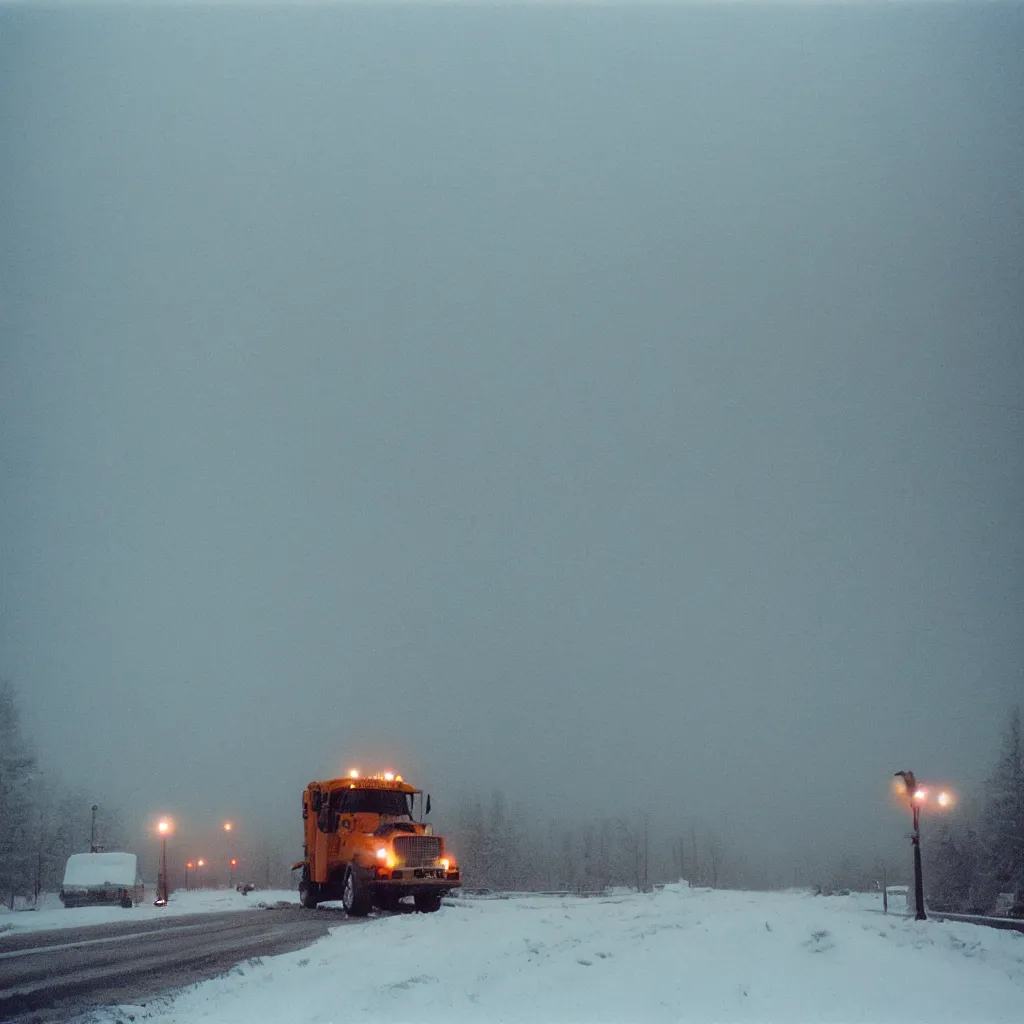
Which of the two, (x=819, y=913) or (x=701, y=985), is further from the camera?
(x=819, y=913)

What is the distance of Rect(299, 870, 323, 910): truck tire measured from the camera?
3020cm

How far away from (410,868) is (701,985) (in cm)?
1510

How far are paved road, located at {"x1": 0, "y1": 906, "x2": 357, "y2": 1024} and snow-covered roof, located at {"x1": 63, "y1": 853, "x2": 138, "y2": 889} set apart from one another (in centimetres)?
1305

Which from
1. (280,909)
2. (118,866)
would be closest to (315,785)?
(280,909)

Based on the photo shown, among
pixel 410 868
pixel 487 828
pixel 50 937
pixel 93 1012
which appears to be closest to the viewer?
pixel 93 1012

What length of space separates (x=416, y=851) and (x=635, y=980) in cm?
1481

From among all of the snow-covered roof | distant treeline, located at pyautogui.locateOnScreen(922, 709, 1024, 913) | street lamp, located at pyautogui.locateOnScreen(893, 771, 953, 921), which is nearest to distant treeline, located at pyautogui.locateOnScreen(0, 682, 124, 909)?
the snow-covered roof

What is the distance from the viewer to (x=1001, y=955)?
16.2 metres

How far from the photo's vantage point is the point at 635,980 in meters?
12.3

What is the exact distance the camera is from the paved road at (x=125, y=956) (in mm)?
12656

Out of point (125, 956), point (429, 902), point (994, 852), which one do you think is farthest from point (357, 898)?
point (994, 852)

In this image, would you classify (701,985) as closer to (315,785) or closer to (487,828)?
(315,785)

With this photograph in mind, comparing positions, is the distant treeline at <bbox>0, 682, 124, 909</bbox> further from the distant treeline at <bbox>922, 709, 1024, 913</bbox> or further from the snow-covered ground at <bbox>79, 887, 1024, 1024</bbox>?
the distant treeline at <bbox>922, 709, 1024, 913</bbox>

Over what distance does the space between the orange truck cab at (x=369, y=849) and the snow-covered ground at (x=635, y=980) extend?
8.93 meters
